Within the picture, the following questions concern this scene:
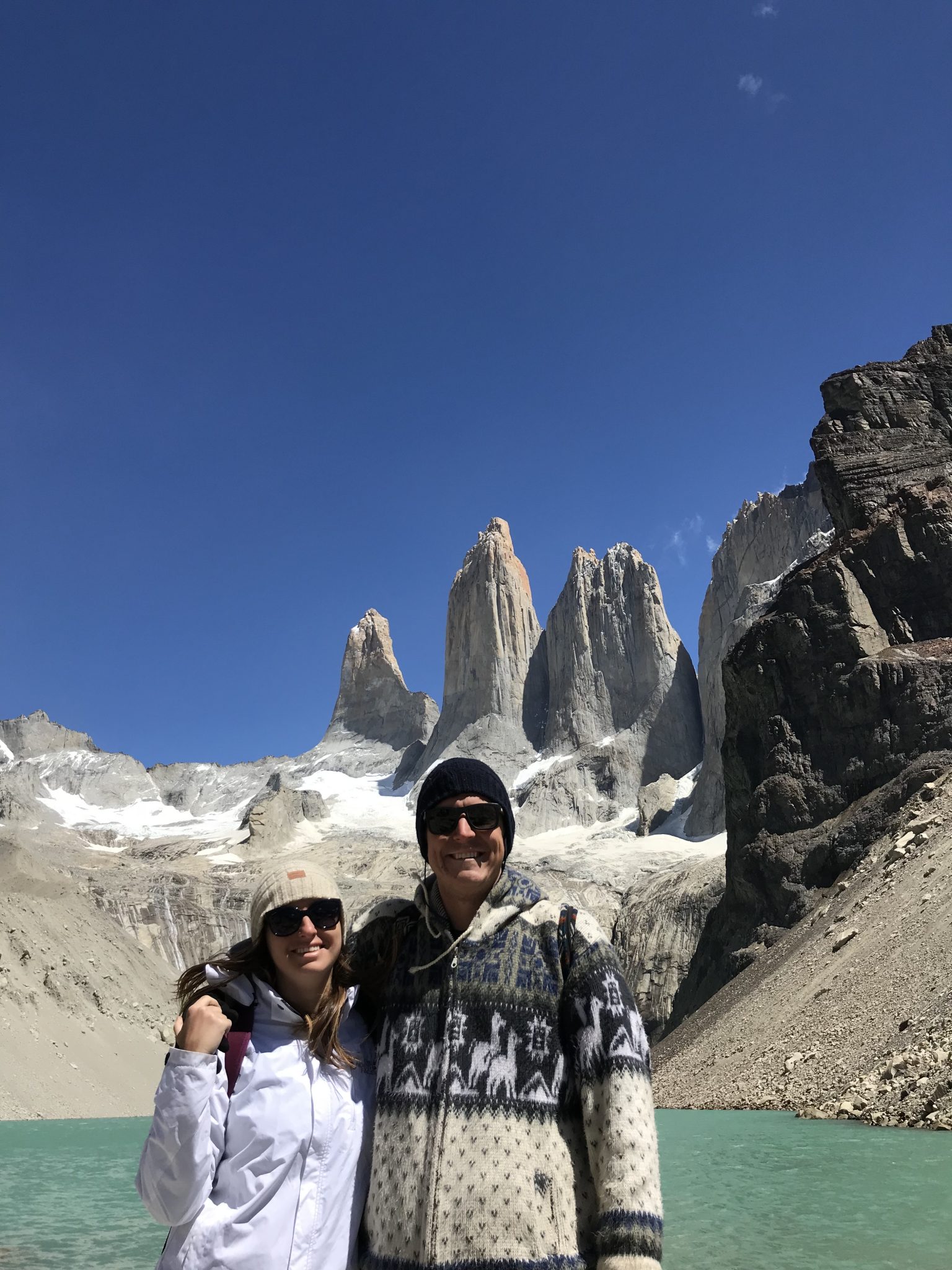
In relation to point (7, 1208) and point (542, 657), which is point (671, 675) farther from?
point (7, 1208)

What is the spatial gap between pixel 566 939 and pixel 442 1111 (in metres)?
0.52

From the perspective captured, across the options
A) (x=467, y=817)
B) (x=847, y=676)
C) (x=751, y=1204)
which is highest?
(x=847, y=676)

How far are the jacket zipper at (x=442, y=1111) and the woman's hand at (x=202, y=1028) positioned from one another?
545mm

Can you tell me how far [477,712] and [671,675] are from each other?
2141 cm

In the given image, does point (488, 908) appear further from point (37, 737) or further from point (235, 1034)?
point (37, 737)

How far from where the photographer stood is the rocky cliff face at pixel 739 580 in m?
75.0

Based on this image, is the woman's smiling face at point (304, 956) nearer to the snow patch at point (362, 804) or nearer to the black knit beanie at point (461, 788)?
the black knit beanie at point (461, 788)

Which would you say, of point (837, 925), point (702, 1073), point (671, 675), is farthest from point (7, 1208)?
point (671, 675)

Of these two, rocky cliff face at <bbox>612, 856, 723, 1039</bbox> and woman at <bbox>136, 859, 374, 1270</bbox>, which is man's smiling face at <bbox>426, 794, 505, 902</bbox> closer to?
woman at <bbox>136, 859, 374, 1270</bbox>

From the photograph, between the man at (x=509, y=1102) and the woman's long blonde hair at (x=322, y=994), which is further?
the woman's long blonde hair at (x=322, y=994)

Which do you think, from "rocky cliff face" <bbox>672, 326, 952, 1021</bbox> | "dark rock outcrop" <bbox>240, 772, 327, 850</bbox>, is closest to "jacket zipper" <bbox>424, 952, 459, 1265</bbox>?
"rocky cliff face" <bbox>672, 326, 952, 1021</bbox>

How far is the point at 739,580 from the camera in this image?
281 ft

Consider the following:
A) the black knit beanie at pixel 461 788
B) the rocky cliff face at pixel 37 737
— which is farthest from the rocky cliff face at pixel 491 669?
the black knit beanie at pixel 461 788

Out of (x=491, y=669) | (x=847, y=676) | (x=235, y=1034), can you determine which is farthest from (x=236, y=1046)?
(x=491, y=669)
